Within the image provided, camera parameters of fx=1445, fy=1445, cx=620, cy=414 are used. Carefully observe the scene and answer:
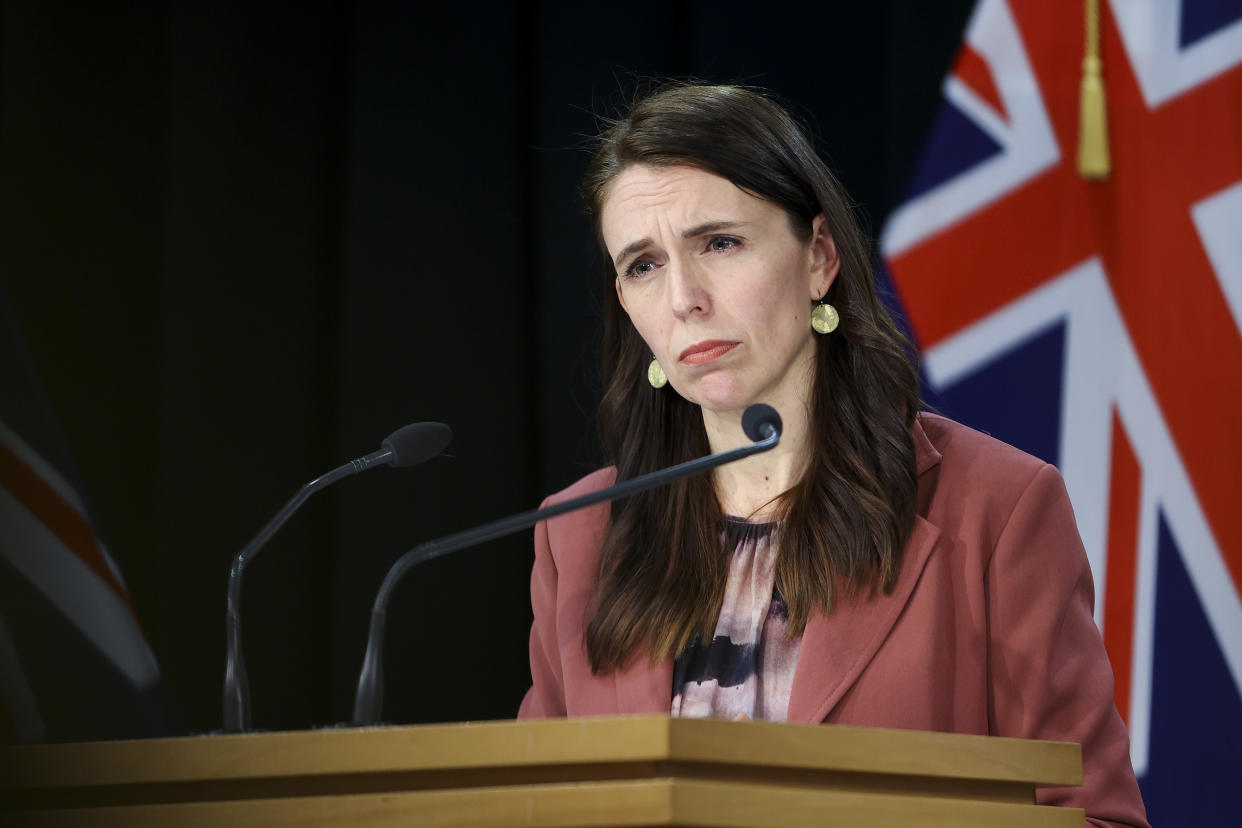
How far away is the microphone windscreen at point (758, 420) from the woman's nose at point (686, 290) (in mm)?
384

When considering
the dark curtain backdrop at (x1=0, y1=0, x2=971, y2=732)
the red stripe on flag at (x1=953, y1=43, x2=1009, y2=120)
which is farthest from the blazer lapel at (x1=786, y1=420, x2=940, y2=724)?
the red stripe on flag at (x1=953, y1=43, x2=1009, y2=120)

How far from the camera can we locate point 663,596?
1.99 meters

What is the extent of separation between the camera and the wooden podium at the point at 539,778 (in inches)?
40.8

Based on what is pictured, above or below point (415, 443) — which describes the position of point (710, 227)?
above

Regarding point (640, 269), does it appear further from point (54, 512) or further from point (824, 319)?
point (54, 512)

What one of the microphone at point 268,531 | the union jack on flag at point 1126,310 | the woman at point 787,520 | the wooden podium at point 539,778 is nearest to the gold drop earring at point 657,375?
the woman at point 787,520

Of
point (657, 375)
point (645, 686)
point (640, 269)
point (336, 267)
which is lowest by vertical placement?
point (645, 686)

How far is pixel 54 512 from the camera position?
230cm

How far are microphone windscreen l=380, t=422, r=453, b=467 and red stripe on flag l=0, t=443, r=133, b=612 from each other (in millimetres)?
862

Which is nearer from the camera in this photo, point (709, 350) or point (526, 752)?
point (526, 752)

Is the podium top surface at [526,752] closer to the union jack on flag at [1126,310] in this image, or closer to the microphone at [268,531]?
the microphone at [268,531]

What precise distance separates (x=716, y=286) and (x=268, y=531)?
0.71 metres

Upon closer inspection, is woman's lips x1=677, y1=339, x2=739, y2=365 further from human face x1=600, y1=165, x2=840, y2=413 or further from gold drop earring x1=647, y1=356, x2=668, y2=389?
gold drop earring x1=647, y1=356, x2=668, y2=389

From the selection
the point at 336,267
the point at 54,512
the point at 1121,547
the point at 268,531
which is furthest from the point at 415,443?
the point at 1121,547
